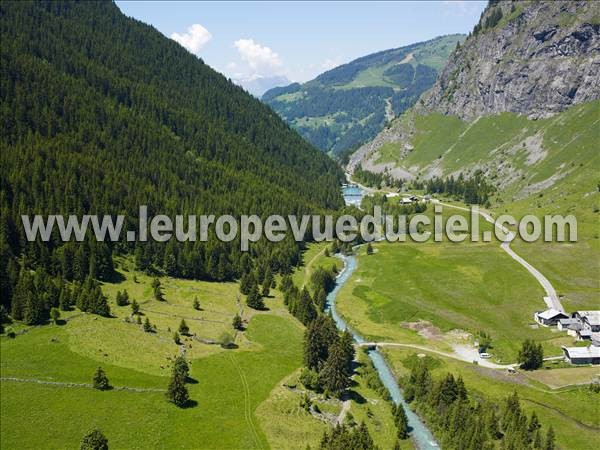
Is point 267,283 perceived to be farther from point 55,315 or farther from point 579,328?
point 579,328

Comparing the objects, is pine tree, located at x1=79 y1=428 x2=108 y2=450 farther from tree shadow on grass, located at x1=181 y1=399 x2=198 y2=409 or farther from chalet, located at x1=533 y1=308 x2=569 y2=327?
chalet, located at x1=533 y1=308 x2=569 y2=327

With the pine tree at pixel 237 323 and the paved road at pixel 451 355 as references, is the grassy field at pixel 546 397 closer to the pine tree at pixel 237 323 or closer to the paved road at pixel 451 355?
the paved road at pixel 451 355

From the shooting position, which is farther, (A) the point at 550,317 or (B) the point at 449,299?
(B) the point at 449,299

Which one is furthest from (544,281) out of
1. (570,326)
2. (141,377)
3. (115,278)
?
(115,278)

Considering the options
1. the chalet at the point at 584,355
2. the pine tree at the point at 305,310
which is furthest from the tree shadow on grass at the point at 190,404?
the chalet at the point at 584,355

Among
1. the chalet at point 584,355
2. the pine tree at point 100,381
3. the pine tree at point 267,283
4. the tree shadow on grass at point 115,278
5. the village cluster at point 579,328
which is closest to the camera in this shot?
the pine tree at point 100,381

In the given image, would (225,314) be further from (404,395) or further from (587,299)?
(587,299)

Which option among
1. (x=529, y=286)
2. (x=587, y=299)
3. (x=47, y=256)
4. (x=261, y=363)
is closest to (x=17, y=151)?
(x=47, y=256)

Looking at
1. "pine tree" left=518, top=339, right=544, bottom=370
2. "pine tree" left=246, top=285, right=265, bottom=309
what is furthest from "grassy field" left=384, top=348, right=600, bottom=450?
"pine tree" left=246, top=285, right=265, bottom=309
